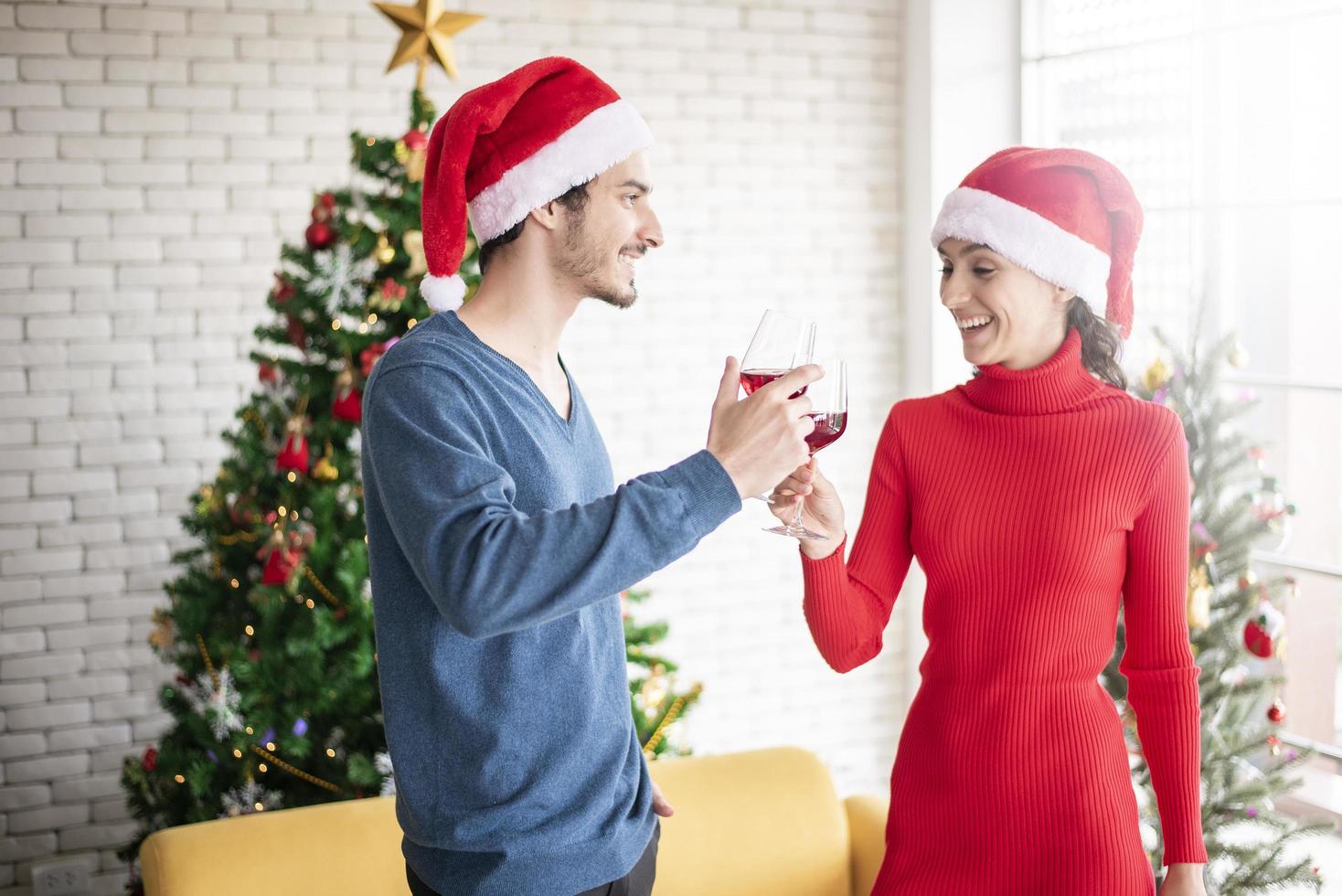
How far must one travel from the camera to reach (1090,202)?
1.88 metres

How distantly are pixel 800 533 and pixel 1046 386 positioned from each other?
0.46 meters

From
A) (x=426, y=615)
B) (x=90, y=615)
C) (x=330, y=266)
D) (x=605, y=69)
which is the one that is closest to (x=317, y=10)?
(x=605, y=69)

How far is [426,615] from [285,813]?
1.34m

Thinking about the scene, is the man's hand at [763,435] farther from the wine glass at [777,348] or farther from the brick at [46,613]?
the brick at [46,613]

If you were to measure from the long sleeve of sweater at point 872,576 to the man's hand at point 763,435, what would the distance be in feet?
1.52

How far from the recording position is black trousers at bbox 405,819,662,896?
158 centimetres

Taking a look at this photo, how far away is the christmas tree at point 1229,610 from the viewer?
128 inches

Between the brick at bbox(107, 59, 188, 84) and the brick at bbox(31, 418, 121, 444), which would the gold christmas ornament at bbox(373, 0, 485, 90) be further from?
the brick at bbox(31, 418, 121, 444)

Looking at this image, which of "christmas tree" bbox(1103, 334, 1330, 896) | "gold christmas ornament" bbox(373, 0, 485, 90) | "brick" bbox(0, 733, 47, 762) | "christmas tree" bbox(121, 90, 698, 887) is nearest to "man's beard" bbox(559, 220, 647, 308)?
"christmas tree" bbox(121, 90, 698, 887)

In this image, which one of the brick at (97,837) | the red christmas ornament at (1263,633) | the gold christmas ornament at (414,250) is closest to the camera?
the gold christmas ornament at (414,250)

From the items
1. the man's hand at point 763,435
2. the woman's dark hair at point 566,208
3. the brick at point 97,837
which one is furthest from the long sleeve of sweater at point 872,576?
the brick at point 97,837

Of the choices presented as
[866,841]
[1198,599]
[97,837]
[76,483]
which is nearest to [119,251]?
[76,483]

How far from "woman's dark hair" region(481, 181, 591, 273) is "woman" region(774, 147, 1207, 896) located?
0.46 m

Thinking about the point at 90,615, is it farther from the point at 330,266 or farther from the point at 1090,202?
the point at 1090,202
